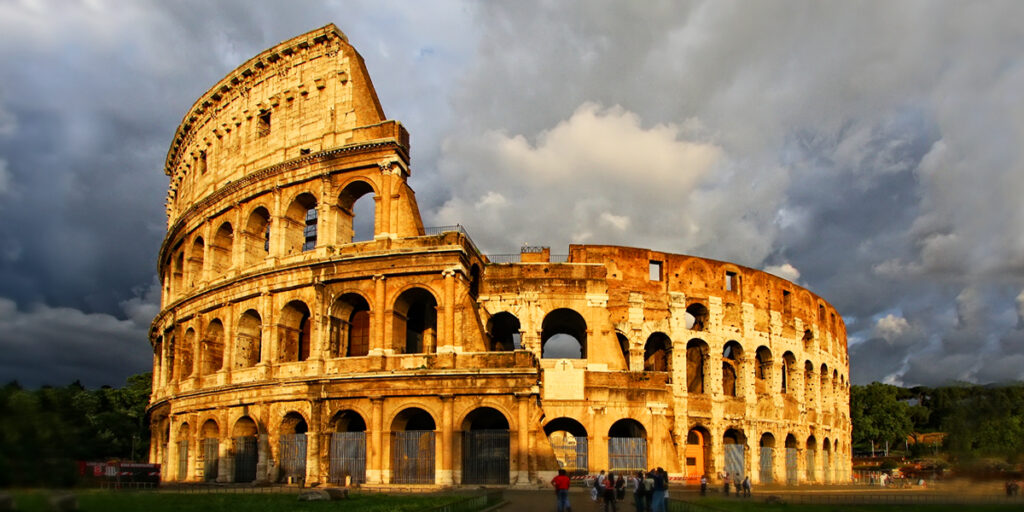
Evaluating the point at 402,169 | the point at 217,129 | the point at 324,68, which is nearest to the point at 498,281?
the point at 402,169

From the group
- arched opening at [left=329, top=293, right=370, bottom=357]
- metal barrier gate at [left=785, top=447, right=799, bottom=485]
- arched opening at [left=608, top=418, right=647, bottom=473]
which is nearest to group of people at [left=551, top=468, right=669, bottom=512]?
arched opening at [left=608, top=418, right=647, bottom=473]

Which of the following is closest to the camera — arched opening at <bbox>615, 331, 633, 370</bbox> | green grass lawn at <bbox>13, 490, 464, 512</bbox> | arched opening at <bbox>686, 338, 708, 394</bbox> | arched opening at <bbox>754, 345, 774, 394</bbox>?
green grass lawn at <bbox>13, 490, 464, 512</bbox>

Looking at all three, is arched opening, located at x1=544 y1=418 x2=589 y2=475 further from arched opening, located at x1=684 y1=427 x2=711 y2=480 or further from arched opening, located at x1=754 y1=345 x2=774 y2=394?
arched opening, located at x1=754 y1=345 x2=774 y2=394

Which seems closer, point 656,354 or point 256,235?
point 256,235

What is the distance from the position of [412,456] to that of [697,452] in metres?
14.0

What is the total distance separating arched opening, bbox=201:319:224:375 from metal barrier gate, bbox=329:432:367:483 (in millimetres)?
8047

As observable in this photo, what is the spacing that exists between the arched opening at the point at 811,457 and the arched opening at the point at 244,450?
86.8 feet

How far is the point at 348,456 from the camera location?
27.1m

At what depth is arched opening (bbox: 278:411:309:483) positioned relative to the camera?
89.6 feet

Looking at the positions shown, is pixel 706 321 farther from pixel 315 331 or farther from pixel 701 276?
pixel 315 331

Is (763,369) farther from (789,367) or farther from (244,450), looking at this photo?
(244,450)

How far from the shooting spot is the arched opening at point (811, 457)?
3978 centimetres

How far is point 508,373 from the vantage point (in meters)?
26.0

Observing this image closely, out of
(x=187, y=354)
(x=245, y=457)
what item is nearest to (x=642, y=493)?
(x=245, y=457)
